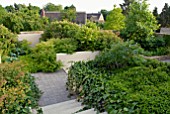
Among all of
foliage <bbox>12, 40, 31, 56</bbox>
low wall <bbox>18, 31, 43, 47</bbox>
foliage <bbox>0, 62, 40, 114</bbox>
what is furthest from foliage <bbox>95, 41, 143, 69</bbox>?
low wall <bbox>18, 31, 43, 47</bbox>

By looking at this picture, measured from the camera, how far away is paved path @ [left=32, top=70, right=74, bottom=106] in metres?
6.49

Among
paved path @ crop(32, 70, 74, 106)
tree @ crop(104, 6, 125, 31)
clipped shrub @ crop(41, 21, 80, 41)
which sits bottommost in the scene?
paved path @ crop(32, 70, 74, 106)

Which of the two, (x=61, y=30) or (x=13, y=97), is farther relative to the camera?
(x=61, y=30)

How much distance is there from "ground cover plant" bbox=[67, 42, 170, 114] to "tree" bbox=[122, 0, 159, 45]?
7.61 meters

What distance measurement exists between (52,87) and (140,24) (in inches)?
308

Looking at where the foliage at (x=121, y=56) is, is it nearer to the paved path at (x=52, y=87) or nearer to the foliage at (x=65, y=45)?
the paved path at (x=52, y=87)

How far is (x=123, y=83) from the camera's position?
464cm

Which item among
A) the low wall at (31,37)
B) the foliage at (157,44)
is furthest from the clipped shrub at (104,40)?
the low wall at (31,37)

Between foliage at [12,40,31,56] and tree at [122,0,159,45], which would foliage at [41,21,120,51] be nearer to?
tree at [122,0,159,45]

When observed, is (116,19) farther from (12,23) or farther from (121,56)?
(121,56)

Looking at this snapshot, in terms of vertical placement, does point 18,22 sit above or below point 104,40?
above

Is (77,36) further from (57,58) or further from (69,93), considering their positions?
(69,93)

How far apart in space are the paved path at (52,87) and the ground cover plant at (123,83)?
573mm

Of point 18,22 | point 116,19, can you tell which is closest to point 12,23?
point 18,22
